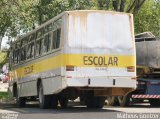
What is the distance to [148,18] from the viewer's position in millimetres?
59156

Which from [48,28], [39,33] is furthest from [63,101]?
[48,28]

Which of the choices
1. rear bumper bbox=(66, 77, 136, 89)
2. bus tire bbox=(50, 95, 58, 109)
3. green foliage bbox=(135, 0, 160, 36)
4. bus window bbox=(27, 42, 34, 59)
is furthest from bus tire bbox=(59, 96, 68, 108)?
green foliage bbox=(135, 0, 160, 36)

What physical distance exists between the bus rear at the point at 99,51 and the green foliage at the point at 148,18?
36010 mm

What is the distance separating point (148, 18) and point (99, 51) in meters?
38.7

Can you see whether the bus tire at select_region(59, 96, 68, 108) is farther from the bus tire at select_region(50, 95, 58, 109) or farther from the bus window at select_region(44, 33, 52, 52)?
the bus window at select_region(44, 33, 52, 52)

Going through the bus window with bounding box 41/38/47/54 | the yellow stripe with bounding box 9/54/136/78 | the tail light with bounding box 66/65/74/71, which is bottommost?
the tail light with bounding box 66/65/74/71

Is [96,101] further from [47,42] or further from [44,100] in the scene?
[47,42]

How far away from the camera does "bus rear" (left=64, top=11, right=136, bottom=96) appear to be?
20750mm

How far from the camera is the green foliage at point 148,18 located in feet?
190

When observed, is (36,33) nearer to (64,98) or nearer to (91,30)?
(64,98)

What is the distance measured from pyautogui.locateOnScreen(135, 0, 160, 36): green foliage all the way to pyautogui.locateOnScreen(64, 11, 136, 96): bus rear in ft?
118

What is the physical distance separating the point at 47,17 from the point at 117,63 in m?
15.6

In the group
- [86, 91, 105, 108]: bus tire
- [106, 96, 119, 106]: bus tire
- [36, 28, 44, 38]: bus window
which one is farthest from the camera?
[106, 96, 119, 106]: bus tire

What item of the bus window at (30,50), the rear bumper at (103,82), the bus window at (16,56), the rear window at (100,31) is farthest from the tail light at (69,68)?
the bus window at (16,56)
